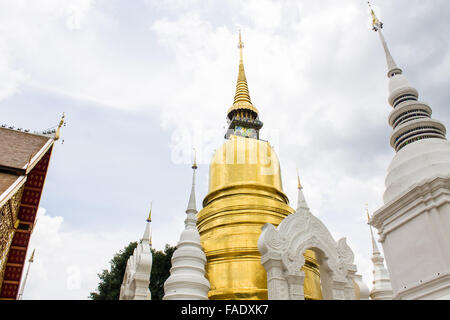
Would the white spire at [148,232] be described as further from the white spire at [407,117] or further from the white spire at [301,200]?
the white spire at [407,117]

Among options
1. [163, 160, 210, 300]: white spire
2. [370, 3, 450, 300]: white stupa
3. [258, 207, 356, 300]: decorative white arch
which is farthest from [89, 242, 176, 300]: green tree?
[370, 3, 450, 300]: white stupa

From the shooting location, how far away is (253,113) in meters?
15.1

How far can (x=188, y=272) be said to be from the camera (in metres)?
7.66

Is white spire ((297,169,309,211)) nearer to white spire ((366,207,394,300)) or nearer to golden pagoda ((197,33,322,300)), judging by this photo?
golden pagoda ((197,33,322,300))

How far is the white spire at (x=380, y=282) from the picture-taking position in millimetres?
10579

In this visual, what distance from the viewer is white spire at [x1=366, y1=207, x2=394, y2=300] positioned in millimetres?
10579

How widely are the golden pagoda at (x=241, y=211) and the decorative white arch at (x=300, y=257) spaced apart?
0.91m

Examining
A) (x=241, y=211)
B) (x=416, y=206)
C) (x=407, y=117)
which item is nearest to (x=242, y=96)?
(x=241, y=211)

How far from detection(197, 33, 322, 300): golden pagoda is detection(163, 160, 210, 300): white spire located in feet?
3.78

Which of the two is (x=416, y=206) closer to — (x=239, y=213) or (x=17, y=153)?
(x=239, y=213)

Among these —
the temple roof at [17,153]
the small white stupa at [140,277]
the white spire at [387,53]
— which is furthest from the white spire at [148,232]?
the white spire at [387,53]

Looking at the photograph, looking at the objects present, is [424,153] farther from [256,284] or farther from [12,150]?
A: [12,150]
